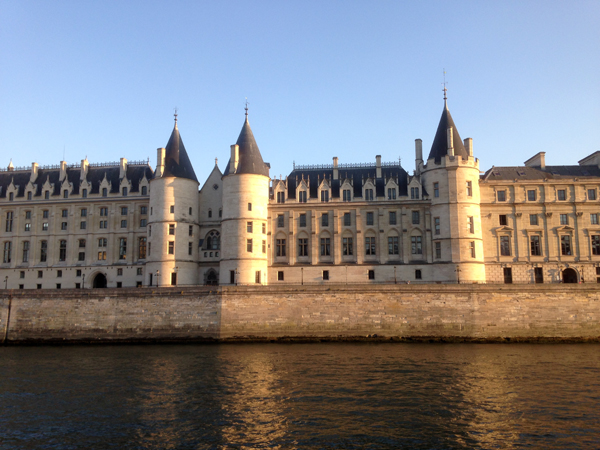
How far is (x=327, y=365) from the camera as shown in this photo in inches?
1362

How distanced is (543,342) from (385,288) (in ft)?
49.2

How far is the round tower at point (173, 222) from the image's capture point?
59000 mm

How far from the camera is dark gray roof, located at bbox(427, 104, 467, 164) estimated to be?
194ft

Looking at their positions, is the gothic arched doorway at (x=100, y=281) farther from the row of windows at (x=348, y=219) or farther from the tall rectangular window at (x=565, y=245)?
the tall rectangular window at (x=565, y=245)

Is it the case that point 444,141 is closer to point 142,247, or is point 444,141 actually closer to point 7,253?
point 142,247

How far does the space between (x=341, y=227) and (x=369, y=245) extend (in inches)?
156

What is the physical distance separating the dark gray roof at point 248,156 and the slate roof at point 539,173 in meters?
27.6

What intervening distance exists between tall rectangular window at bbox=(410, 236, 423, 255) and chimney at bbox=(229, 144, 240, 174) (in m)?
22.4

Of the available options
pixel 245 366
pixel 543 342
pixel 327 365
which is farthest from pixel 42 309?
pixel 543 342

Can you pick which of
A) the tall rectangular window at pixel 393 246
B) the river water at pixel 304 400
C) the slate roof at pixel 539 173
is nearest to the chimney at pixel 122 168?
the river water at pixel 304 400

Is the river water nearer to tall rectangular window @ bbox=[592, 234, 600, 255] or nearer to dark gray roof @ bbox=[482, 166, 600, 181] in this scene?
tall rectangular window @ bbox=[592, 234, 600, 255]

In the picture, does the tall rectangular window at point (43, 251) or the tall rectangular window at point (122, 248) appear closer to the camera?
the tall rectangular window at point (122, 248)

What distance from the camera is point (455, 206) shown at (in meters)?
57.6

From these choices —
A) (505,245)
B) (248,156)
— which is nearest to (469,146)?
(505,245)
